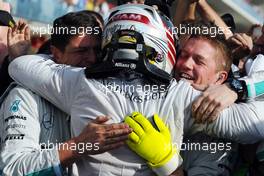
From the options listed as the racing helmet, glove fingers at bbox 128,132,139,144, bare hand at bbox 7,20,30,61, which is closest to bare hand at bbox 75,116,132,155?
glove fingers at bbox 128,132,139,144

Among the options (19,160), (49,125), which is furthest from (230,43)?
(19,160)

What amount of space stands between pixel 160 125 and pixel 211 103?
24 centimetres

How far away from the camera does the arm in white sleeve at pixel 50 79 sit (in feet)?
7.63

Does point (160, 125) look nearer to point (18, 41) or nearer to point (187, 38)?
point (187, 38)

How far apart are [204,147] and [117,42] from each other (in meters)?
0.65

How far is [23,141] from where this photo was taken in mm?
2295

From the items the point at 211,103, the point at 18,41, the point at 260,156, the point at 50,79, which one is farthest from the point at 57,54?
the point at 260,156

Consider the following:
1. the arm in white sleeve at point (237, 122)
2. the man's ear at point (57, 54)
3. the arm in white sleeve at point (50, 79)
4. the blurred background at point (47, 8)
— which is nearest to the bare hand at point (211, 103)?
the arm in white sleeve at point (237, 122)

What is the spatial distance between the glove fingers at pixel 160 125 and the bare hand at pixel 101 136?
5.7 inches

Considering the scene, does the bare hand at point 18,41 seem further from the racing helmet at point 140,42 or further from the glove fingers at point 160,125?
the glove fingers at point 160,125

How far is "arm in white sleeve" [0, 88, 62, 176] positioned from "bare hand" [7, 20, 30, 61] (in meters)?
0.43

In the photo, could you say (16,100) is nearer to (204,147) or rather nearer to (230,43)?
(204,147)

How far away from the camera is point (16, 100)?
2410 mm

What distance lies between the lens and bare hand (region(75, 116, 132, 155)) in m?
2.16
